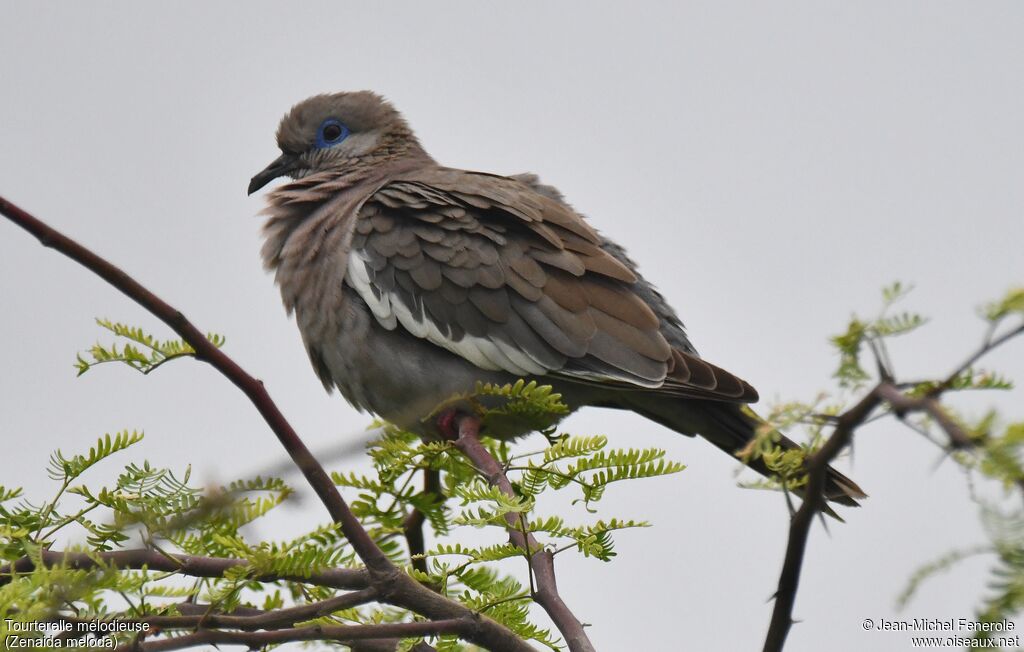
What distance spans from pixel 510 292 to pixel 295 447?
2.43 meters

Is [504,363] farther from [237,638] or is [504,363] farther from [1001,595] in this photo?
[1001,595]

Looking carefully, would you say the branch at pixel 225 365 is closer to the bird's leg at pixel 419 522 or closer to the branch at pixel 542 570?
the branch at pixel 542 570

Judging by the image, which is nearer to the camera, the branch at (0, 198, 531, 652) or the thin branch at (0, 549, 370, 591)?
the branch at (0, 198, 531, 652)

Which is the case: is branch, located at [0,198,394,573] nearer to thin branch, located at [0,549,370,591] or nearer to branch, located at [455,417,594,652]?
thin branch, located at [0,549,370,591]

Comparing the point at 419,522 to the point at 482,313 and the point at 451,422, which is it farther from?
the point at 482,313

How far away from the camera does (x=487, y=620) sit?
247 cm

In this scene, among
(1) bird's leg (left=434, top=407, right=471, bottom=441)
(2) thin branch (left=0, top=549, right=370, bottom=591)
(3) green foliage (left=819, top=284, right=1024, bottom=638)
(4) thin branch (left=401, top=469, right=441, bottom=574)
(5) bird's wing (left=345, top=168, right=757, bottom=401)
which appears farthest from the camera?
(5) bird's wing (left=345, top=168, right=757, bottom=401)

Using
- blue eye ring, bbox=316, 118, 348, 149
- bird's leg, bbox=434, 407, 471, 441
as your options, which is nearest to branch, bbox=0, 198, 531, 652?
bird's leg, bbox=434, 407, 471, 441

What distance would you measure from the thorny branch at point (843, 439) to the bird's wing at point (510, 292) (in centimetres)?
227

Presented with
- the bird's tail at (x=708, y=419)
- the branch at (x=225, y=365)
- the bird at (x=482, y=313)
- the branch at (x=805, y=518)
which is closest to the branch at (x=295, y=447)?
the branch at (x=225, y=365)

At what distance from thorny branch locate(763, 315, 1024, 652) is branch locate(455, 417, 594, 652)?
0.54 m

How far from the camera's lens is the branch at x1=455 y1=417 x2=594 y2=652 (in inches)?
96.7

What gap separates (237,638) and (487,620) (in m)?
0.51

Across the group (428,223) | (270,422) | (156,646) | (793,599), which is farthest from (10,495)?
(428,223)
